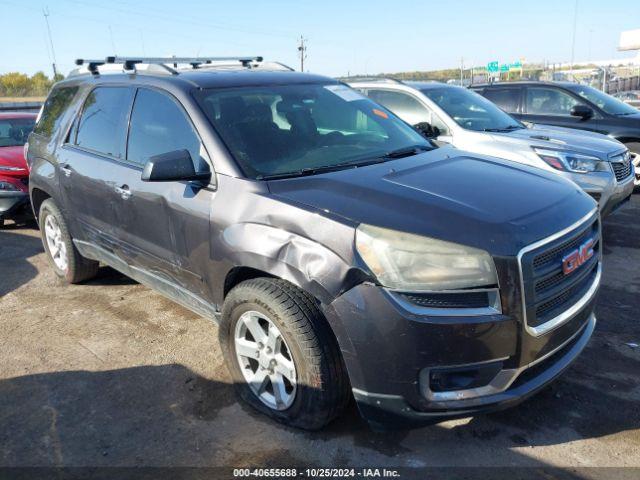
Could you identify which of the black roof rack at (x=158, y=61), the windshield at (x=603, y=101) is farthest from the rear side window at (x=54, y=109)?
the windshield at (x=603, y=101)

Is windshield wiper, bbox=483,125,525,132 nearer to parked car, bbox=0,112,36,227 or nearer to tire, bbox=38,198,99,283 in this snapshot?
tire, bbox=38,198,99,283

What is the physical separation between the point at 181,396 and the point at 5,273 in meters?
3.55

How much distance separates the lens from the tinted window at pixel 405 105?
6.97 m

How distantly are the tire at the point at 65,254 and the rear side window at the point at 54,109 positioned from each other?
2.18 ft

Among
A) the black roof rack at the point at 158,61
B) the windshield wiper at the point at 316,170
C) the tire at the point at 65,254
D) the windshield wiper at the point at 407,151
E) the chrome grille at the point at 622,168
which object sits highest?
the black roof rack at the point at 158,61

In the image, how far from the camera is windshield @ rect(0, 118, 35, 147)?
8352mm

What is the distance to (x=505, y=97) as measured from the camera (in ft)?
31.0

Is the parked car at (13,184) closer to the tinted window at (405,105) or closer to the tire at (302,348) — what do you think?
the tinted window at (405,105)

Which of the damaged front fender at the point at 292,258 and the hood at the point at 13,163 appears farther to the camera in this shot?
the hood at the point at 13,163

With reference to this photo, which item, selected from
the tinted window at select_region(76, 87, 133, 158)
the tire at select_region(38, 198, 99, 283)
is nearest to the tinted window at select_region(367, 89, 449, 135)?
the tinted window at select_region(76, 87, 133, 158)

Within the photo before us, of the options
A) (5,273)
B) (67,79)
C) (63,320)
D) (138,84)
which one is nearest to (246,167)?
(138,84)

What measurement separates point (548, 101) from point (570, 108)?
365 mm

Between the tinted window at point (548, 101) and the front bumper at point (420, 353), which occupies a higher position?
the tinted window at point (548, 101)

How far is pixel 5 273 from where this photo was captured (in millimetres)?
5902
